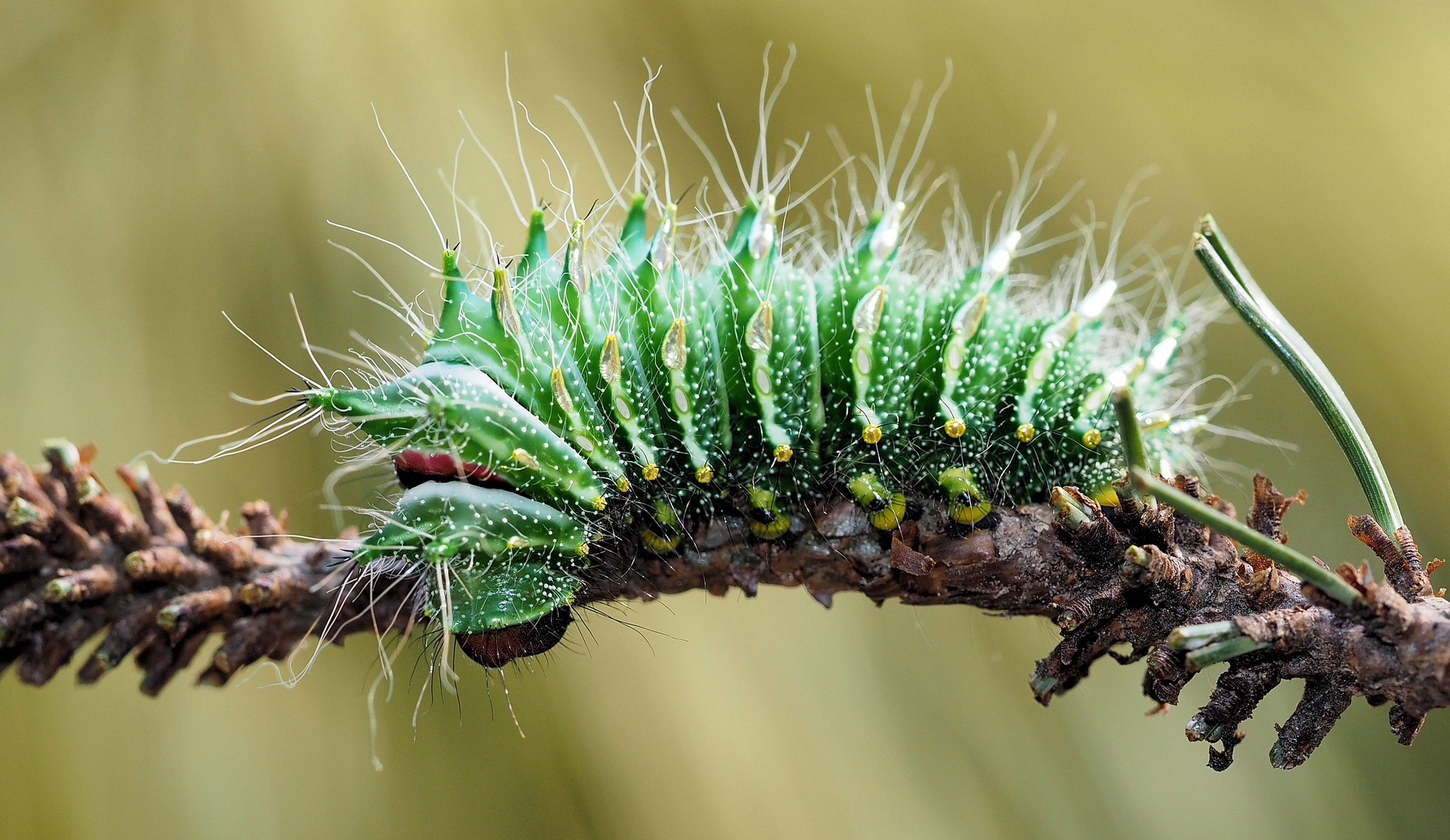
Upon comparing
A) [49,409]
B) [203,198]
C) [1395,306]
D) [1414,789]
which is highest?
[1395,306]

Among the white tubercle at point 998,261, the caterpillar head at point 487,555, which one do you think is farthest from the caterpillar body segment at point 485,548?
the white tubercle at point 998,261

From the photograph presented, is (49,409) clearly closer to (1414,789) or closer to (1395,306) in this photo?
(1395,306)

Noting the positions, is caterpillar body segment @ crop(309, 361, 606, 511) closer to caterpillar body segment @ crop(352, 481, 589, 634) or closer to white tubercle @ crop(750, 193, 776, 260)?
caterpillar body segment @ crop(352, 481, 589, 634)

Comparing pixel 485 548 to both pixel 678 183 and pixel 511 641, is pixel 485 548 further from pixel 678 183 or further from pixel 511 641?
pixel 678 183

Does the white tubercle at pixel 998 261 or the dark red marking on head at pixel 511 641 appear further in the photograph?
the white tubercle at pixel 998 261

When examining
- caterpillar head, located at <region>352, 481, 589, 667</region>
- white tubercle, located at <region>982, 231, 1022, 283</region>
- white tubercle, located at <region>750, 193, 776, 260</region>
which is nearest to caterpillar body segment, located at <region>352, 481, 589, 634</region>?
caterpillar head, located at <region>352, 481, 589, 667</region>

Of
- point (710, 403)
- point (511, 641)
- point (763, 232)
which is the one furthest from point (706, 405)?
point (511, 641)

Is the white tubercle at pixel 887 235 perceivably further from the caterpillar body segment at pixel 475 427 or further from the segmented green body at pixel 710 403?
the caterpillar body segment at pixel 475 427

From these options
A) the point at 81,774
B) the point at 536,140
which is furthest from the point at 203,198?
the point at 81,774
